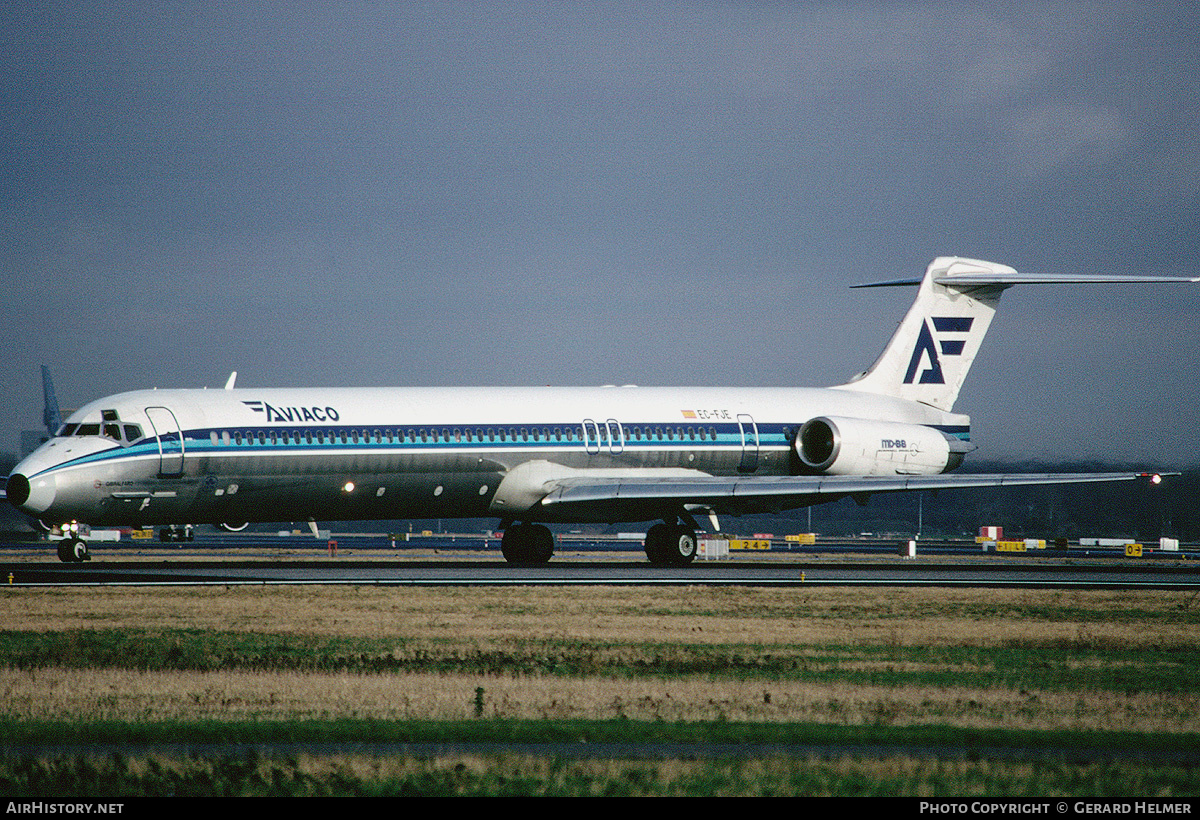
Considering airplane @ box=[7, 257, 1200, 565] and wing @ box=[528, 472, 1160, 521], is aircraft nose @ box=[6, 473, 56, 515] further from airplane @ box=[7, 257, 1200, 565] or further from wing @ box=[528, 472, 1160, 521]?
wing @ box=[528, 472, 1160, 521]

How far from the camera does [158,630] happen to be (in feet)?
78.7

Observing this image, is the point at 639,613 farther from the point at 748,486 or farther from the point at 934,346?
the point at 934,346

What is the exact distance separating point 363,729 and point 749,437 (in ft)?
107

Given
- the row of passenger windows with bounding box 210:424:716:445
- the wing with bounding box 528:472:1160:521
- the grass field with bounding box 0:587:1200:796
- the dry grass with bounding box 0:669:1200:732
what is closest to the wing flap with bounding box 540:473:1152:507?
the wing with bounding box 528:472:1160:521

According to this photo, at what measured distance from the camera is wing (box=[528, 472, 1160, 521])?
42250 mm

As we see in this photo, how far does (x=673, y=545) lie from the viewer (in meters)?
44.9

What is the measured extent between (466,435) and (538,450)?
92.6 inches

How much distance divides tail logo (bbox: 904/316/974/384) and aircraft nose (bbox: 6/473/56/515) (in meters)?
27.8

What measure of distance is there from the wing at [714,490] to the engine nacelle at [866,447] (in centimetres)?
210

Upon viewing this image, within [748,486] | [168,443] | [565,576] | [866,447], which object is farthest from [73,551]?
[866,447]

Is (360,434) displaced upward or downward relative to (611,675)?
upward

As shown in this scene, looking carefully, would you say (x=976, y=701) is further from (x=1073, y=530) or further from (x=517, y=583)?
(x=1073, y=530)

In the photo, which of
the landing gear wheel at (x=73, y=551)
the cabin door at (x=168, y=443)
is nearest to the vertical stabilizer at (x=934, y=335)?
the cabin door at (x=168, y=443)
